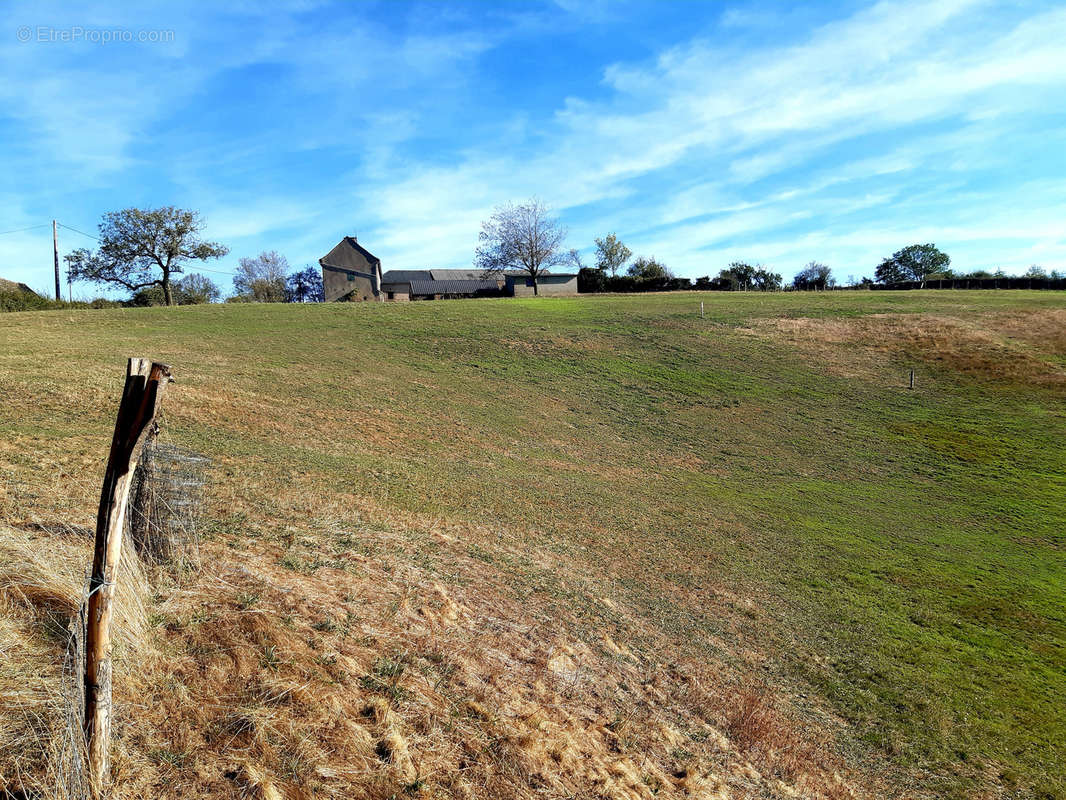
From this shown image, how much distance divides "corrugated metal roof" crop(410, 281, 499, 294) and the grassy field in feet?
166

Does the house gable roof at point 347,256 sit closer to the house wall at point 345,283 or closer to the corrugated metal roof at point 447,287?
the house wall at point 345,283

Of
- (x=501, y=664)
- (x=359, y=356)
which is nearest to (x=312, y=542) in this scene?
(x=501, y=664)

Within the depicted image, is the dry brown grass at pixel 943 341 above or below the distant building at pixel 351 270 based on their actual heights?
below

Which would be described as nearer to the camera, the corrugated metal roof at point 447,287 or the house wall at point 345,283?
the house wall at point 345,283

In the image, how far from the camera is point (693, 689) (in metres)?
6.12

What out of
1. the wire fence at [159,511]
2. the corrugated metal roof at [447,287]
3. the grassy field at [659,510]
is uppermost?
the corrugated metal roof at [447,287]

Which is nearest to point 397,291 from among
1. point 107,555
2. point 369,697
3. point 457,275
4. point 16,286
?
point 457,275

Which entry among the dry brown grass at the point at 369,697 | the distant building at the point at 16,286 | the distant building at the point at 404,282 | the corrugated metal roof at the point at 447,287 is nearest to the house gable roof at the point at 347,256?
the distant building at the point at 404,282

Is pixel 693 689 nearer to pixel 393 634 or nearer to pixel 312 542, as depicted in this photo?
pixel 393 634

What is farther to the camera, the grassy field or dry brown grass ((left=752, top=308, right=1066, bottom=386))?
dry brown grass ((left=752, top=308, right=1066, bottom=386))

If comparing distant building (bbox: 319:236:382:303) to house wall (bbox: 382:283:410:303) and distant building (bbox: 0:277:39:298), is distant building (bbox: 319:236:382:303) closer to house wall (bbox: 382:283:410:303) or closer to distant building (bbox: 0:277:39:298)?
Result: house wall (bbox: 382:283:410:303)

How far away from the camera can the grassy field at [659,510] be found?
234 inches

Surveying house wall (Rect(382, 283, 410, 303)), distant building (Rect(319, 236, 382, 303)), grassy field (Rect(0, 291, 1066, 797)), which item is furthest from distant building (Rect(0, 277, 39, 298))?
house wall (Rect(382, 283, 410, 303))

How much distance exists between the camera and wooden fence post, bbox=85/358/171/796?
2.89 m
